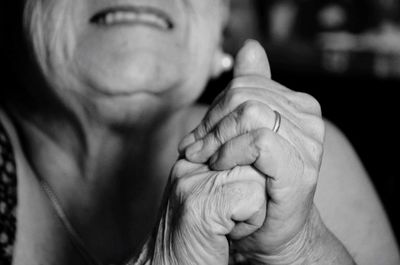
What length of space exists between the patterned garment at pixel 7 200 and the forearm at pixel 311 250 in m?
0.45

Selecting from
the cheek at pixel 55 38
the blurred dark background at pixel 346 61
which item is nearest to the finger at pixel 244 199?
the cheek at pixel 55 38

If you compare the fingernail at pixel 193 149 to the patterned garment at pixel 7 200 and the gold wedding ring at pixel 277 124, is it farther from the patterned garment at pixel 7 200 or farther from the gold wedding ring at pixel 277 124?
the patterned garment at pixel 7 200

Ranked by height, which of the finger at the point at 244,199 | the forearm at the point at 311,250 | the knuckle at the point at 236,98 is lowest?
the forearm at the point at 311,250

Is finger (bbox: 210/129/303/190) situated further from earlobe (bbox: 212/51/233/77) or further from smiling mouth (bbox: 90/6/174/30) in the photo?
earlobe (bbox: 212/51/233/77)

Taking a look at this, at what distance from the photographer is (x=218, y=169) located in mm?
766

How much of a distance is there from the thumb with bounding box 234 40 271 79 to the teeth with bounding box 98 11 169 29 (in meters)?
0.39

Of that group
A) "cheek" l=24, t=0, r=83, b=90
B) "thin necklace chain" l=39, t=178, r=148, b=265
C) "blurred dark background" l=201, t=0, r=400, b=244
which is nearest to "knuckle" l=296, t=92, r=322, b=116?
"cheek" l=24, t=0, r=83, b=90

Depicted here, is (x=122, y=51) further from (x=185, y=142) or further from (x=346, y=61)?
(x=346, y=61)

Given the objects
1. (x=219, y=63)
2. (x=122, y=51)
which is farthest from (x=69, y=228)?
(x=219, y=63)

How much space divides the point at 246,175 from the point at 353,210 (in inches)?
23.0

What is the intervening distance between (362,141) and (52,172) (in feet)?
3.17

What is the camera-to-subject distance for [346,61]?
117 inches

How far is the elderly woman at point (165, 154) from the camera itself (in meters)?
0.75

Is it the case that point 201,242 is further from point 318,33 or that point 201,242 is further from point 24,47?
point 318,33
